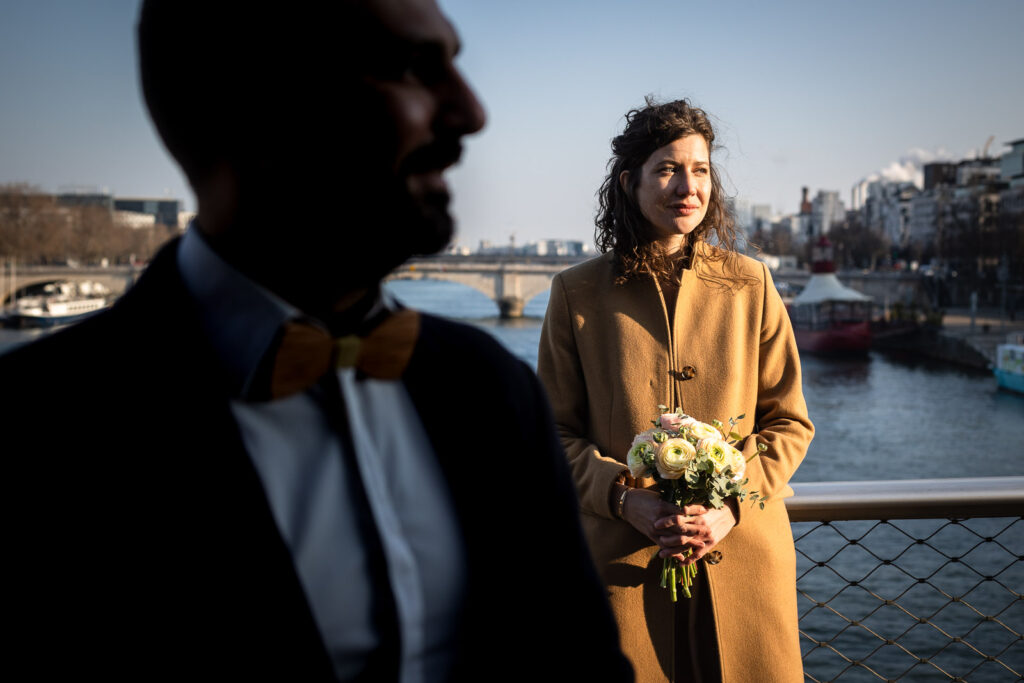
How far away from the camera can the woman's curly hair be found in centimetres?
190

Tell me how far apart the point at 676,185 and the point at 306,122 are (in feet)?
4.33

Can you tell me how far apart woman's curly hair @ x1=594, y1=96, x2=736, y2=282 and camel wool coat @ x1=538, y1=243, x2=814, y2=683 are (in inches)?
1.5

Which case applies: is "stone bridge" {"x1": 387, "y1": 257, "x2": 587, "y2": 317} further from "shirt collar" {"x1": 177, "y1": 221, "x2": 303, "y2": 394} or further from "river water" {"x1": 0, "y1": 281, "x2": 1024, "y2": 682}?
"shirt collar" {"x1": 177, "y1": 221, "x2": 303, "y2": 394}

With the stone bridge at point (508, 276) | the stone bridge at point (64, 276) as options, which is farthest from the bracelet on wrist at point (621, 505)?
the stone bridge at point (508, 276)

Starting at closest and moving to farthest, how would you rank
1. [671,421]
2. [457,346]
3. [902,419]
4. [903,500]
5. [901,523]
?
[457,346] → [671,421] → [903,500] → [901,523] → [902,419]

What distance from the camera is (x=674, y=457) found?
5.43 ft

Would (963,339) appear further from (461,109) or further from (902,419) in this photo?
(461,109)

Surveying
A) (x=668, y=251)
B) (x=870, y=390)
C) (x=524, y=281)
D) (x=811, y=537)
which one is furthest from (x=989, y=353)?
(x=668, y=251)

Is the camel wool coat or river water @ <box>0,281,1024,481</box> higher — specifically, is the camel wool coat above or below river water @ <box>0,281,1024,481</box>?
above

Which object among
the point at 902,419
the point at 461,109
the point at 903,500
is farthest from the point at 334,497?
the point at 902,419

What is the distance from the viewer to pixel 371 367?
0.75 metres

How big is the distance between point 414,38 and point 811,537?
1467cm

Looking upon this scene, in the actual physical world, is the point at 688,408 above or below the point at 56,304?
above

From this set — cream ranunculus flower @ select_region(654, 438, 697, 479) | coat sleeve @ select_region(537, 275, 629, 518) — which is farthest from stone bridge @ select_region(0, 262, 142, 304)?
cream ranunculus flower @ select_region(654, 438, 697, 479)
